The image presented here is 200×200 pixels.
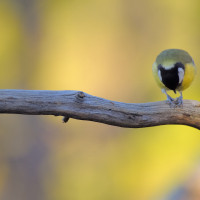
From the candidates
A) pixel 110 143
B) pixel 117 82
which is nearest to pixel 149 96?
pixel 117 82

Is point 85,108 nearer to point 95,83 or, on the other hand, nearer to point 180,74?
point 180,74

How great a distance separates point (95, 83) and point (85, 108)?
4.00m

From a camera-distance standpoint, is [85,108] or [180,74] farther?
[180,74]

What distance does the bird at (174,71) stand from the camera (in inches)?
110

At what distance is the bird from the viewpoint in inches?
110

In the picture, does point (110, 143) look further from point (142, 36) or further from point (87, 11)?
point (87, 11)

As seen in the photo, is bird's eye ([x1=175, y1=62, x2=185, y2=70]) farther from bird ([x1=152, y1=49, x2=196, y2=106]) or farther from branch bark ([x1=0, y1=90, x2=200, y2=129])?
branch bark ([x1=0, y1=90, x2=200, y2=129])

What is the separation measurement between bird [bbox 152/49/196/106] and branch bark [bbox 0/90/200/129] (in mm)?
136

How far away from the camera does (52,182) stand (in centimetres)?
645

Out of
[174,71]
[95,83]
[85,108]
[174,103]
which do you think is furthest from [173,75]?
[95,83]

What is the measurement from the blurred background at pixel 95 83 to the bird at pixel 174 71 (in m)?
3.40

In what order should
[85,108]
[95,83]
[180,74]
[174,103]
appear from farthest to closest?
[95,83]
[180,74]
[174,103]
[85,108]

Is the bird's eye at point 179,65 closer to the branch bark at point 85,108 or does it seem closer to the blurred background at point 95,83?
the branch bark at point 85,108

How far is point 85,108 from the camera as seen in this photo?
2.40 metres
